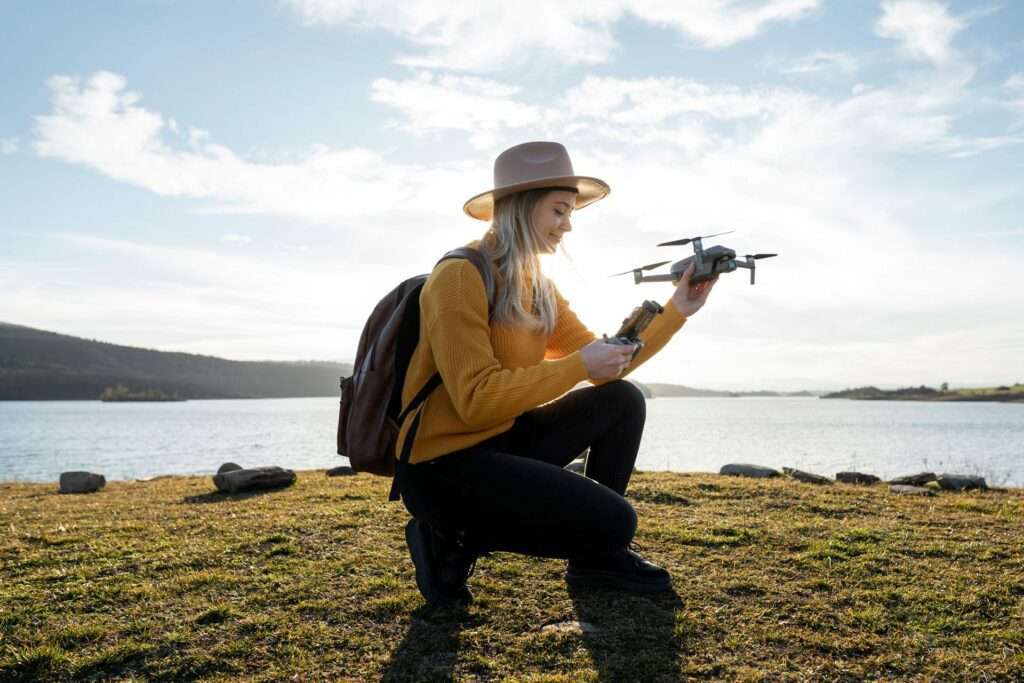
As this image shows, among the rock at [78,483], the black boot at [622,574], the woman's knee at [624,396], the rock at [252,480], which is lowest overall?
the rock at [78,483]

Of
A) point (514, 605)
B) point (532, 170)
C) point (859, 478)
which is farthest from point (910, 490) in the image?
point (532, 170)

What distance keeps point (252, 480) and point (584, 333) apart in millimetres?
5813

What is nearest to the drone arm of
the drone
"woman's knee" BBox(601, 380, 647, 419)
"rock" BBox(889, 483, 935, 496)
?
the drone

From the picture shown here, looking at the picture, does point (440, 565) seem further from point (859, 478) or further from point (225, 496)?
point (859, 478)

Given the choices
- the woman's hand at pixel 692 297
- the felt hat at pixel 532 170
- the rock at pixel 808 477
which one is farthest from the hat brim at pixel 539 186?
the rock at pixel 808 477

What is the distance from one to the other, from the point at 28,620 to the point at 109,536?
2085 mm

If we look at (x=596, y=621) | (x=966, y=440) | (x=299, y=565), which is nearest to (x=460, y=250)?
(x=596, y=621)

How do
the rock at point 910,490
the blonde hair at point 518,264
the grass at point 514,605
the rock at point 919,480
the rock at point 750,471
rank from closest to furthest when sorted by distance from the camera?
the grass at point 514,605, the blonde hair at point 518,264, the rock at point 910,490, the rock at point 919,480, the rock at point 750,471

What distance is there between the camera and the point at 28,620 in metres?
3.63

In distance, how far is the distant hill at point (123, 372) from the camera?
362 feet

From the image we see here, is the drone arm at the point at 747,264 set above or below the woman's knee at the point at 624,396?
above

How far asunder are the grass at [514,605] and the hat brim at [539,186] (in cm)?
210

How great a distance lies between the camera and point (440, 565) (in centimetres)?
370

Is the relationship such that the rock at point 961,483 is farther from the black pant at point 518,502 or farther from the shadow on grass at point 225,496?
the shadow on grass at point 225,496
